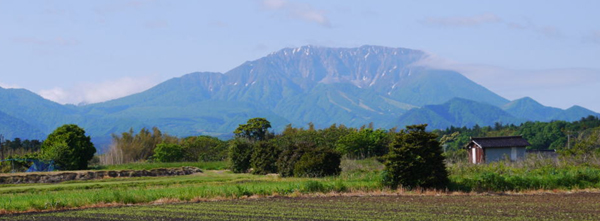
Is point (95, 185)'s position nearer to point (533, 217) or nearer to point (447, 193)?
point (447, 193)

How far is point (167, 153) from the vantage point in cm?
6312

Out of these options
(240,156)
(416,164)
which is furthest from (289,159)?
(416,164)

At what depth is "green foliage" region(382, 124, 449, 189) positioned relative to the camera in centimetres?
2558

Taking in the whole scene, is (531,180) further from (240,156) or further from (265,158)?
(240,156)

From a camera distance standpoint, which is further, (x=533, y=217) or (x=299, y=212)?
Result: (x=299, y=212)

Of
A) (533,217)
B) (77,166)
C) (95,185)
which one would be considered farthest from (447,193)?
(77,166)

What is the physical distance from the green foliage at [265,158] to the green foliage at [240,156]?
2807mm

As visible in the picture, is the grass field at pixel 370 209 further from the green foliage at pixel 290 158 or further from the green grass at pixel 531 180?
the green foliage at pixel 290 158

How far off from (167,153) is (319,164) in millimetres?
31729

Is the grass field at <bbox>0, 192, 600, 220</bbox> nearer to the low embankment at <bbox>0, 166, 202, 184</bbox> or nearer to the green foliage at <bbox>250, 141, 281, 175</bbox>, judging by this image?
the green foliage at <bbox>250, 141, 281, 175</bbox>

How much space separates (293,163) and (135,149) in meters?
33.9

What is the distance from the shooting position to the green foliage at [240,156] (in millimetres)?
46906

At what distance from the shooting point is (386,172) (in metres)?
26.2

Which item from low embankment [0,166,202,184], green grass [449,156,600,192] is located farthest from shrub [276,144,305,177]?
green grass [449,156,600,192]
